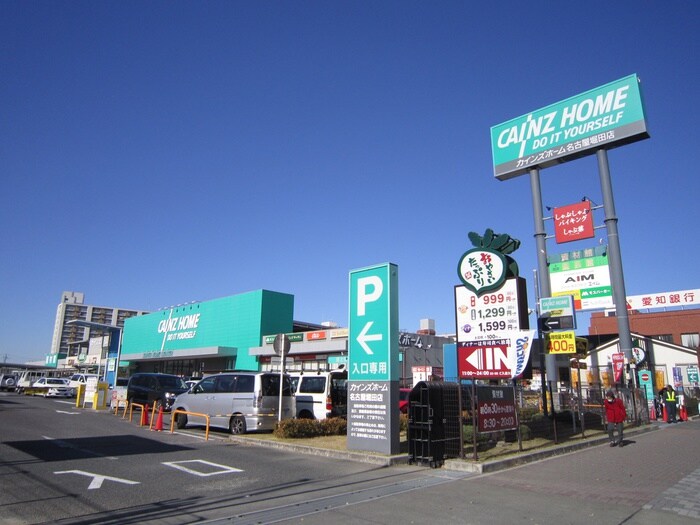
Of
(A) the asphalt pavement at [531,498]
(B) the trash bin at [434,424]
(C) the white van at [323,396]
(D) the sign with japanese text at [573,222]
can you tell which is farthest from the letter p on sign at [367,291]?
(D) the sign with japanese text at [573,222]

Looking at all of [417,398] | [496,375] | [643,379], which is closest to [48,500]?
[417,398]

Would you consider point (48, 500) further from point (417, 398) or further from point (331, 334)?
point (331, 334)

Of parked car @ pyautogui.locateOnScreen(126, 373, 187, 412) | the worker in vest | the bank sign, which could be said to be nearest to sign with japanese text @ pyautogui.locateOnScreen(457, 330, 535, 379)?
parked car @ pyautogui.locateOnScreen(126, 373, 187, 412)

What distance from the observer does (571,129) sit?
26250mm

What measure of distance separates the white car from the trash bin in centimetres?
3476

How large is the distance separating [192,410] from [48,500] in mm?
10209

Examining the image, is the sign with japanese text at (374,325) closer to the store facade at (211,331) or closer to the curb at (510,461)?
the curb at (510,461)

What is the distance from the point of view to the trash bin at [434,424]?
10539 millimetres

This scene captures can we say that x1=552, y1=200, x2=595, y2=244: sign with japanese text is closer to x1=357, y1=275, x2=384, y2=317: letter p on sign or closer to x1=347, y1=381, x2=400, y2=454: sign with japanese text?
x1=357, y1=275, x2=384, y2=317: letter p on sign

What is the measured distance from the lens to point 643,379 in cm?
2680

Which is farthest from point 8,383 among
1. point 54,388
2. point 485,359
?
point 485,359

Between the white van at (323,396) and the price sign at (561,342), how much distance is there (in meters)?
7.11

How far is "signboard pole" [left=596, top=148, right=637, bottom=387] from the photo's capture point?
2388 centimetres

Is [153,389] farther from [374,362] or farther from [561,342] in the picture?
[561,342]
